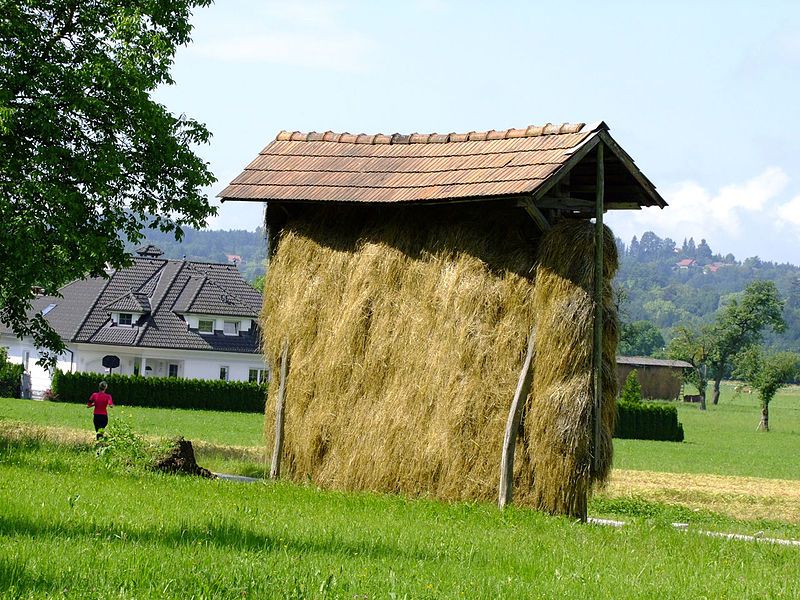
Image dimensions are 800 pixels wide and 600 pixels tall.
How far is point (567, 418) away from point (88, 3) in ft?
46.9

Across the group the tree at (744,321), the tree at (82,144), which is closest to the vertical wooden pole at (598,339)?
the tree at (82,144)

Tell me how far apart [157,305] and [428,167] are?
158 feet

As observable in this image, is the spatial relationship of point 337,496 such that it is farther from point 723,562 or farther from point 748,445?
point 748,445

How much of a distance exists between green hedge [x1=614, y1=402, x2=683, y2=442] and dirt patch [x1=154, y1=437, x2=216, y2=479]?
3583 cm

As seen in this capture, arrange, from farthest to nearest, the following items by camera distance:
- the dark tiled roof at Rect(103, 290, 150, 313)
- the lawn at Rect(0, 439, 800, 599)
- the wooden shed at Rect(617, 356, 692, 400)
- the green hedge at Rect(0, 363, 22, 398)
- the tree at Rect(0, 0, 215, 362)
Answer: the wooden shed at Rect(617, 356, 692, 400) → the dark tiled roof at Rect(103, 290, 150, 313) → the green hedge at Rect(0, 363, 22, 398) → the tree at Rect(0, 0, 215, 362) → the lawn at Rect(0, 439, 800, 599)

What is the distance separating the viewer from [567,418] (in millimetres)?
14539

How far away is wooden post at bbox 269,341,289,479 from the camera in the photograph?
17.8 meters

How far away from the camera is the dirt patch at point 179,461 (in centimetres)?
1716

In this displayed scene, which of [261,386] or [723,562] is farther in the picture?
[261,386]

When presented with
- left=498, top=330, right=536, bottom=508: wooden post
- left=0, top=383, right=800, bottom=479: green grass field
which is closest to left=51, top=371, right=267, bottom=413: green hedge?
left=0, top=383, right=800, bottom=479: green grass field

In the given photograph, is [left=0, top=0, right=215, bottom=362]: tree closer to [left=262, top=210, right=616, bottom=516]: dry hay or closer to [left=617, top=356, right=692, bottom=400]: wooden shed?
[left=262, top=210, right=616, bottom=516]: dry hay

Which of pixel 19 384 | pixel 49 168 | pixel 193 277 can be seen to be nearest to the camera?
pixel 49 168

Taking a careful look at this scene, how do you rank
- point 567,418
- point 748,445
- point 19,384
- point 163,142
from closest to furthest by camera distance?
point 567,418, point 163,142, point 748,445, point 19,384

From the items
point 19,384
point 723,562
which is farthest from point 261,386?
point 723,562
